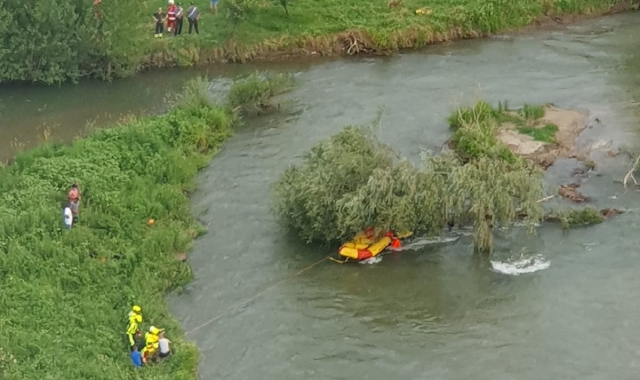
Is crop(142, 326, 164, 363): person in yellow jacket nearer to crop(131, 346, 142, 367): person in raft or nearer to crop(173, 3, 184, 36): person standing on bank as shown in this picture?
crop(131, 346, 142, 367): person in raft

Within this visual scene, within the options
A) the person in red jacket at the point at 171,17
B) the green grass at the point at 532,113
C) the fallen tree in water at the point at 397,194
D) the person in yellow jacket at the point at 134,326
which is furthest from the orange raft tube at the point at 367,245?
the person in red jacket at the point at 171,17

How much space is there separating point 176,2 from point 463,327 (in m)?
28.0

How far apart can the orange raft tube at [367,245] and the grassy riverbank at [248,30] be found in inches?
710

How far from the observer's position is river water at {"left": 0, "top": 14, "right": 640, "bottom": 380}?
2342cm

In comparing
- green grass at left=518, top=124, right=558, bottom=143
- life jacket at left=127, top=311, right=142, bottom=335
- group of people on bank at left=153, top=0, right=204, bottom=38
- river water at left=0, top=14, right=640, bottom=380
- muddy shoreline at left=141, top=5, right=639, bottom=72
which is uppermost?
group of people on bank at left=153, top=0, right=204, bottom=38

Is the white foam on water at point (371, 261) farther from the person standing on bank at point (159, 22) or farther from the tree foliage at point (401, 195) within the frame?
the person standing on bank at point (159, 22)

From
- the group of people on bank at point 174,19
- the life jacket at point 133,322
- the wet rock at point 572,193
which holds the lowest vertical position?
the wet rock at point 572,193

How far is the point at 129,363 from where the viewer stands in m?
22.8

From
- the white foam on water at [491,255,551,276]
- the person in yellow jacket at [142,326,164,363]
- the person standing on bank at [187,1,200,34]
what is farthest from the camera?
the person standing on bank at [187,1,200,34]

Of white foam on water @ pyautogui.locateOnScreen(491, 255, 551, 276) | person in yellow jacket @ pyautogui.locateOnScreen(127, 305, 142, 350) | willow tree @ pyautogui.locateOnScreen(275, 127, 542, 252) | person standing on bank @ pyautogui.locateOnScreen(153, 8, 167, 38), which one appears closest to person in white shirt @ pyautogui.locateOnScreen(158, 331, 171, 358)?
person in yellow jacket @ pyautogui.locateOnScreen(127, 305, 142, 350)

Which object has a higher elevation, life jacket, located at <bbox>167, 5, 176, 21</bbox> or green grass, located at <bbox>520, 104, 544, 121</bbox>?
life jacket, located at <bbox>167, 5, 176, 21</bbox>

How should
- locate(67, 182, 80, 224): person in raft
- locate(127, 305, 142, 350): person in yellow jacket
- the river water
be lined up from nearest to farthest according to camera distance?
locate(127, 305, 142, 350): person in yellow jacket
the river water
locate(67, 182, 80, 224): person in raft

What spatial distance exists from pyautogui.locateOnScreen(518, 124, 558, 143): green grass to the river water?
1457mm

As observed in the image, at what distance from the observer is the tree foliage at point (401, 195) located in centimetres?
2731
